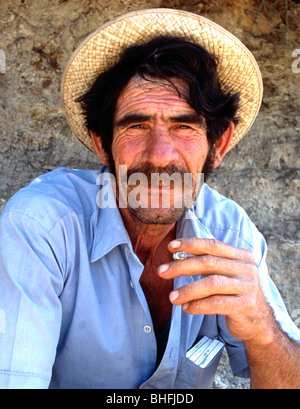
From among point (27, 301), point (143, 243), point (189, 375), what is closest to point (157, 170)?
point (143, 243)

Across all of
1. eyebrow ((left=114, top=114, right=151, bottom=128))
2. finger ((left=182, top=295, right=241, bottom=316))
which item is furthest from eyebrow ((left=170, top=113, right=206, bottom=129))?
finger ((left=182, top=295, right=241, bottom=316))

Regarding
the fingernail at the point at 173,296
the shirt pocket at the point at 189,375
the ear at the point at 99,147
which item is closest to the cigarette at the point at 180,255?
the fingernail at the point at 173,296

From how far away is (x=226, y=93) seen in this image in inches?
87.3

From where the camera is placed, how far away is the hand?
1.47 metres

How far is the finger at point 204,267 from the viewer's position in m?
1.47

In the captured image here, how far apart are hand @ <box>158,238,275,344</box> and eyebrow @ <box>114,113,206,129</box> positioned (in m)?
0.65

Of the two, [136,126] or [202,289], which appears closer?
[202,289]

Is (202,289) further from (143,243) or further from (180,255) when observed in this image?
(143,243)

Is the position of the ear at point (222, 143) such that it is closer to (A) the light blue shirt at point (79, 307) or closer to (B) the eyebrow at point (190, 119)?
(B) the eyebrow at point (190, 119)

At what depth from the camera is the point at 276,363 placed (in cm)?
179

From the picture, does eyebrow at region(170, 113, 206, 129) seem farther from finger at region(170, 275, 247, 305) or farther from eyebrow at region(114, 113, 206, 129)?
finger at region(170, 275, 247, 305)

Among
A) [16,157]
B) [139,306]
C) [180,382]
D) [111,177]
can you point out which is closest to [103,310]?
[139,306]

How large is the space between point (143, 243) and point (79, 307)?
49 centimetres

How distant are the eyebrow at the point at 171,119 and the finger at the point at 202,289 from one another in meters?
0.75
